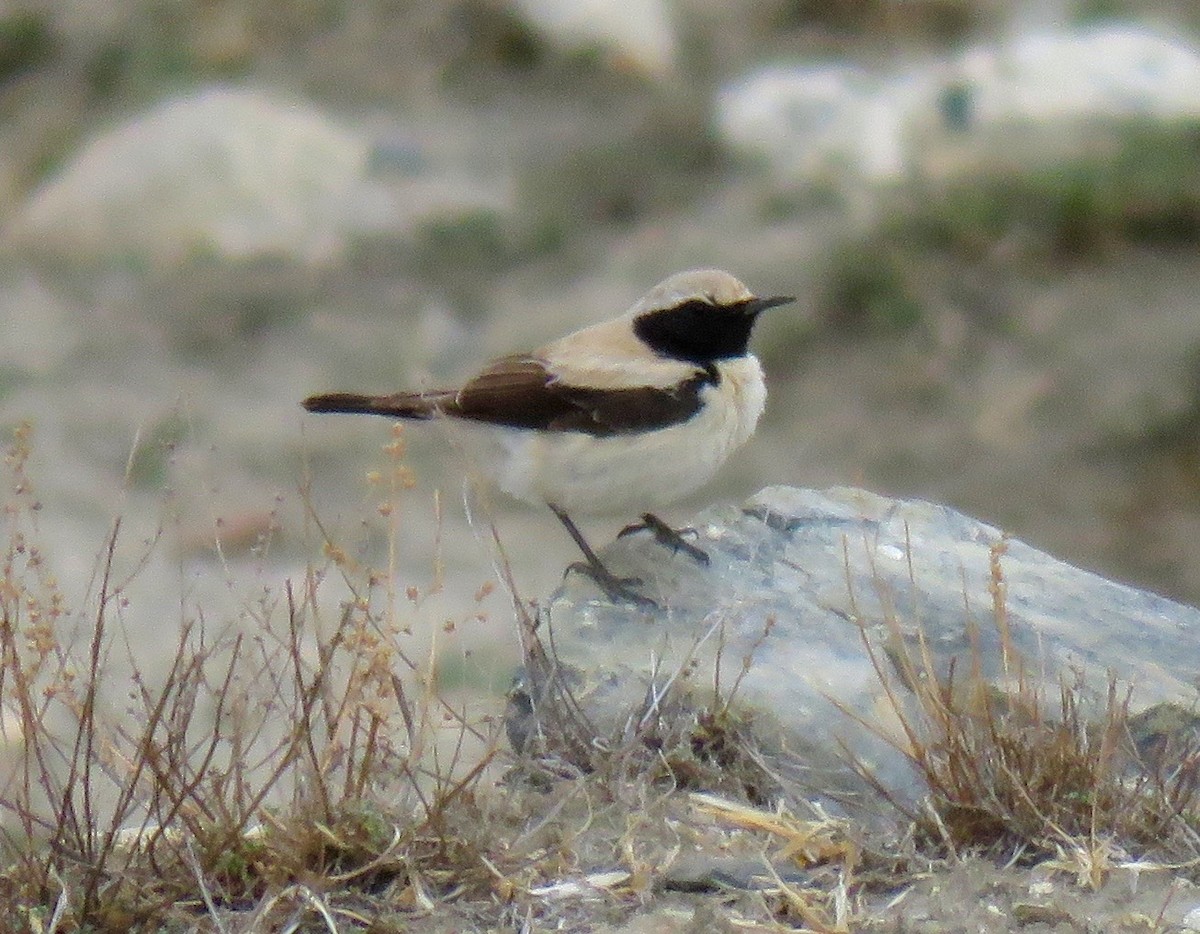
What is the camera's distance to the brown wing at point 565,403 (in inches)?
300

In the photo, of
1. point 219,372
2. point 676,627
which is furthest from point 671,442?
point 219,372

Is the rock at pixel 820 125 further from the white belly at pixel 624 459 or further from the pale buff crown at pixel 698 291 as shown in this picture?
the white belly at pixel 624 459

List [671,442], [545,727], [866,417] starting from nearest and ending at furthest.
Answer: [545,727]
[671,442]
[866,417]

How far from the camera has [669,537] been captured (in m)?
7.66

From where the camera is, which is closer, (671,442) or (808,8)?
(671,442)

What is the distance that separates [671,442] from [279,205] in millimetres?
13158

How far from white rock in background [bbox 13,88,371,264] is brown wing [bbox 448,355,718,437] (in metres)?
12.4

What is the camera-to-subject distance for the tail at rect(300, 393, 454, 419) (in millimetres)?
7750

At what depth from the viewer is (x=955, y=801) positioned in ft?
18.5

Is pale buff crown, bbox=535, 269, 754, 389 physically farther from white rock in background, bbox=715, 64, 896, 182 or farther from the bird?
white rock in background, bbox=715, 64, 896, 182

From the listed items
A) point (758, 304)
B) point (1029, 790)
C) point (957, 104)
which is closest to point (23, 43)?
point (957, 104)

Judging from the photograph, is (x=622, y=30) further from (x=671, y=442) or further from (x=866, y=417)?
(x=671, y=442)

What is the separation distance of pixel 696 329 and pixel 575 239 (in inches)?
453

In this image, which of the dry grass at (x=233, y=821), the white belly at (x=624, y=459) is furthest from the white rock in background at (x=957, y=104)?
the dry grass at (x=233, y=821)
